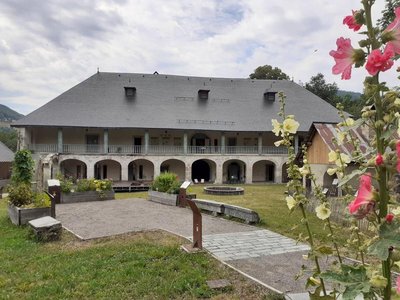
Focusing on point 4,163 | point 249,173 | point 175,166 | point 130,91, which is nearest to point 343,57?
point 249,173

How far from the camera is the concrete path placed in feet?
21.3

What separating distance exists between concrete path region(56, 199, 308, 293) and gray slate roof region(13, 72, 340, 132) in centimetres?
1525

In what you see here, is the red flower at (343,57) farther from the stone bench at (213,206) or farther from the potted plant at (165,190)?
the potted plant at (165,190)

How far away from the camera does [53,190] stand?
15320mm

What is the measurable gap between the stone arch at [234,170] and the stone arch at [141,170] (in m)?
6.65

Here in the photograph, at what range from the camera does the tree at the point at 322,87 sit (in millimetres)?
47844

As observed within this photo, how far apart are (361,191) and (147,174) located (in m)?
30.7

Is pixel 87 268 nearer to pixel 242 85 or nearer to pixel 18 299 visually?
pixel 18 299

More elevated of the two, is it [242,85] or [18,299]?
[242,85]

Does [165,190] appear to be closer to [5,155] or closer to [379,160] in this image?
[379,160]

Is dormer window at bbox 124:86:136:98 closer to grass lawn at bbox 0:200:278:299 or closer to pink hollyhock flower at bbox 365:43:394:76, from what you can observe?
grass lawn at bbox 0:200:278:299

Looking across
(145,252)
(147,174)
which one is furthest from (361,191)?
(147,174)

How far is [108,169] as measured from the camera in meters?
30.9

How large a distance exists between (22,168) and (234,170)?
21.9m
